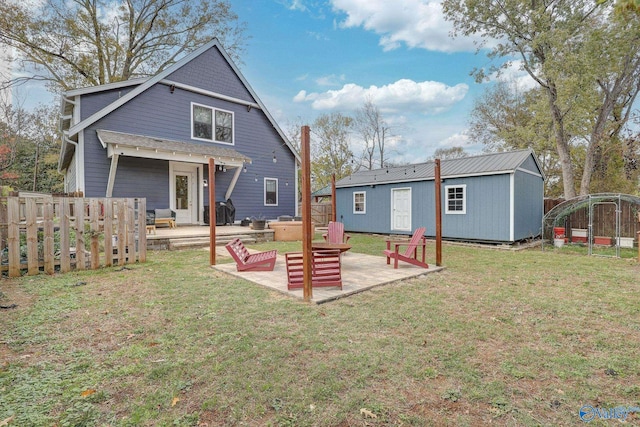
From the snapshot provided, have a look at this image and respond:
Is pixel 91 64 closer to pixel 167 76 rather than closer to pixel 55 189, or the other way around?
pixel 167 76

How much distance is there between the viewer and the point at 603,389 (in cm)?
227

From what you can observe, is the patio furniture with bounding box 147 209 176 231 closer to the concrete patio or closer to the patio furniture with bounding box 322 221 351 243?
the concrete patio

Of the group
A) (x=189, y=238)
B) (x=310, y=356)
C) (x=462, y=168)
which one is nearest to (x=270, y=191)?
(x=189, y=238)

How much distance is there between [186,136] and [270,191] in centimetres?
433

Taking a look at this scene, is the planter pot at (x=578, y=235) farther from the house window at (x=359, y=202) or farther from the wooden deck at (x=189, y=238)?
the wooden deck at (x=189, y=238)

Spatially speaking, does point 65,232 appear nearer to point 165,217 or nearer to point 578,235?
point 165,217

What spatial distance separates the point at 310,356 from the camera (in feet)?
8.90

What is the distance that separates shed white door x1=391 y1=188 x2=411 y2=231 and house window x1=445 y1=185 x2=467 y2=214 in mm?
1602

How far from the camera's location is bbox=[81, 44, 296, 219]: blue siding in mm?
10188

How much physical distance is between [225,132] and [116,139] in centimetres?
459

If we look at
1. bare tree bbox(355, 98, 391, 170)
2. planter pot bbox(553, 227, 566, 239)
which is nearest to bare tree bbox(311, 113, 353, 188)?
bare tree bbox(355, 98, 391, 170)

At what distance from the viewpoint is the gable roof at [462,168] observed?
10461 mm

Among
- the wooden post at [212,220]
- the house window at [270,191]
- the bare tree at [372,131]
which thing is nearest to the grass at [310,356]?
the wooden post at [212,220]

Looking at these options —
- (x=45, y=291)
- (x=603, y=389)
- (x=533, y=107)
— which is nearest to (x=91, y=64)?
(x=45, y=291)
